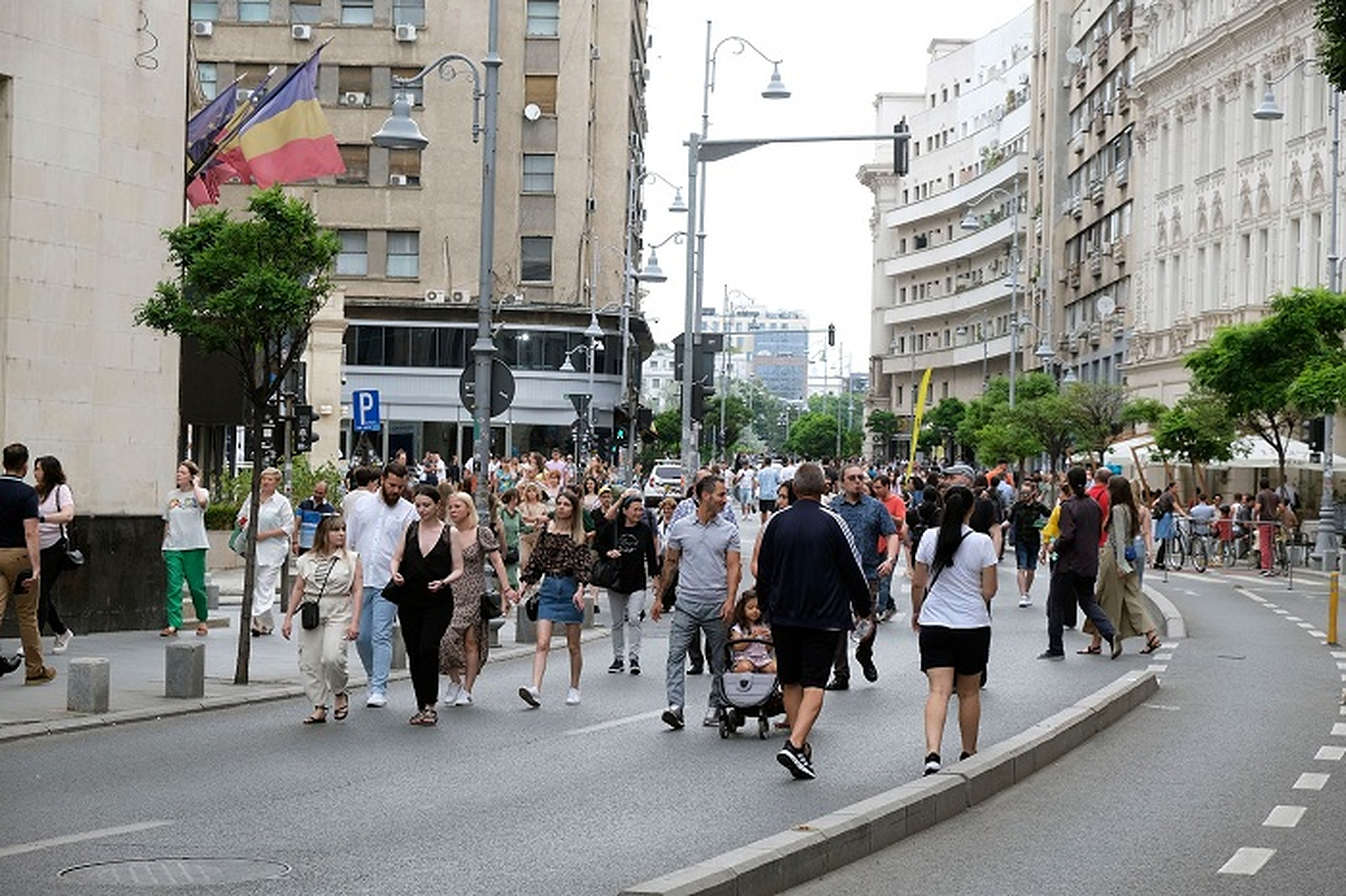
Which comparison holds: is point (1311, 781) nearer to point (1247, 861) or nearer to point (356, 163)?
point (1247, 861)

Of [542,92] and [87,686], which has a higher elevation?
[542,92]

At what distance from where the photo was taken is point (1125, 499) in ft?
73.8

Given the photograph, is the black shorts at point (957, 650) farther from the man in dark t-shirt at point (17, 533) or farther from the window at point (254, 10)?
the window at point (254, 10)

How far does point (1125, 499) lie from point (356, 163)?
5648cm

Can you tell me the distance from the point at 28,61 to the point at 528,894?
14.6 metres

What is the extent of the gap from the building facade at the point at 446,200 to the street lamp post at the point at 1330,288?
95.5 feet

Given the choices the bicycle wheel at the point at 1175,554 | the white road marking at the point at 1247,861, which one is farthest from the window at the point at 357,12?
the white road marking at the point at 1247,861

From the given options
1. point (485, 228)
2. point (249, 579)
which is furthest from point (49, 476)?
point (485, 228)

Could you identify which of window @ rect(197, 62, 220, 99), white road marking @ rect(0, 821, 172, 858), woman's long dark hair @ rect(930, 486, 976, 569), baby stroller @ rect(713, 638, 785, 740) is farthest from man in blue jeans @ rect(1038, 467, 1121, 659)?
window @ rect(197, 62, 220, 99)

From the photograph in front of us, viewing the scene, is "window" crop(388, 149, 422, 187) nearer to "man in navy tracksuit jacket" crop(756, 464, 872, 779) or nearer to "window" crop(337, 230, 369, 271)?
"window" crop(337, 230, 369, 271)

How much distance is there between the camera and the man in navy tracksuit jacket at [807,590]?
12.8 m

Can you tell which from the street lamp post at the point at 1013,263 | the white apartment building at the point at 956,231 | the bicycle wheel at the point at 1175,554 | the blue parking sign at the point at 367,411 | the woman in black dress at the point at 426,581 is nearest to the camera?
the woman in black dress at the point at 426,581

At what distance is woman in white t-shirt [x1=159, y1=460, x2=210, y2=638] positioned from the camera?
72.8 ft

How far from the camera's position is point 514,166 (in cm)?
7788
